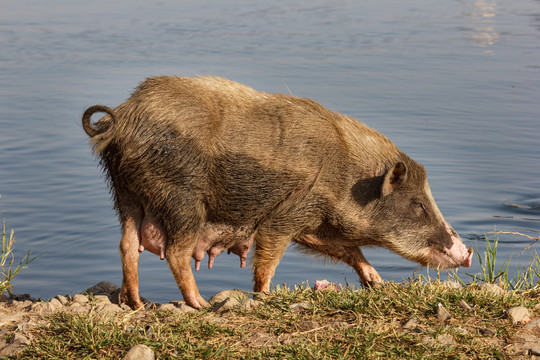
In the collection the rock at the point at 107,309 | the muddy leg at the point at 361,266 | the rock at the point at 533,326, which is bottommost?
the muddy leg at the point at 361,266

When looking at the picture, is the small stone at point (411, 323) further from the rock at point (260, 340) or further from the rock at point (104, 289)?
the rock at point (104, 289)

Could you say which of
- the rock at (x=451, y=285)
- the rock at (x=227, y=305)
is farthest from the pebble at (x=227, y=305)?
the rock at (x=451, y=285)

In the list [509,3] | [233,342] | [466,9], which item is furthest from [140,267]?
[509,3]

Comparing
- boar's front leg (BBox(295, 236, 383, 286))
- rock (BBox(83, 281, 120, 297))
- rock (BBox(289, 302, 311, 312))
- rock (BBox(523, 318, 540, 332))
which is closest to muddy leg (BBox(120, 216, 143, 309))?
rock (BBox(83, 281, 120, 297))

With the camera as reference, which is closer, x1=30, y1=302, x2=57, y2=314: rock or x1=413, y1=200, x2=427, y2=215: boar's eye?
x1=30, y1=302, x2=57, y2=314: rock

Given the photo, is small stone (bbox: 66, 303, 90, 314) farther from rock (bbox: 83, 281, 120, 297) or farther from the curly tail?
rock (bbox: 83, 281, 120, 297)

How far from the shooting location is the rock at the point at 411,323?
495cm

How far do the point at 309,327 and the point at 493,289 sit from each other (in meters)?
1.35

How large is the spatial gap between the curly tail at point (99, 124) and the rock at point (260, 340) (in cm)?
202

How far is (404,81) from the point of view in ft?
49.6

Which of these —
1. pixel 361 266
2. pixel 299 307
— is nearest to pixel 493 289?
pixel 299 307

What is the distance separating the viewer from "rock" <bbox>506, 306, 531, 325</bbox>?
5020 millimetres

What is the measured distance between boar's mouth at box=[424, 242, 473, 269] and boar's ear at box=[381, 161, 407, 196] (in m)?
0.67

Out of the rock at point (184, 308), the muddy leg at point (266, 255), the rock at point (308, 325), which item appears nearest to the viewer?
the rock at point (308, 325)
